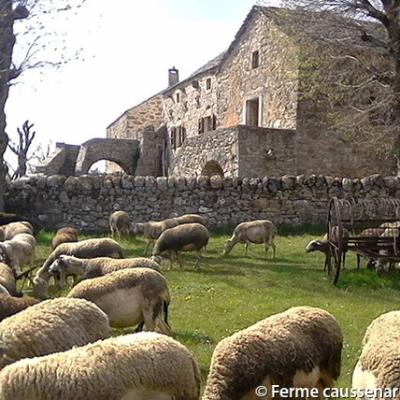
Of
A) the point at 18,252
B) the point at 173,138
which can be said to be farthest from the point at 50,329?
the point at 173,138

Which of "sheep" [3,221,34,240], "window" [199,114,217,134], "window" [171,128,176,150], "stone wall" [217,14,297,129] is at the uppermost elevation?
"stone wall" [217,14,297,129]

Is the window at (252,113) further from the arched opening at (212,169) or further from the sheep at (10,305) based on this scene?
the sheep at (10,305)

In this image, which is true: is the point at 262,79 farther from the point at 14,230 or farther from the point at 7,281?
the point at 7,281

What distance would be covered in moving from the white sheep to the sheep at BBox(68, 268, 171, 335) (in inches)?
48.5

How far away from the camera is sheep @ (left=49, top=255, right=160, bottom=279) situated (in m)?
8.92

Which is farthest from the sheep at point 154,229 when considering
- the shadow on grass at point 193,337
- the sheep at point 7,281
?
the shadow on grass at point 193,337

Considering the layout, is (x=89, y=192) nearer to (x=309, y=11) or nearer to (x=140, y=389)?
(x=309, y=11)

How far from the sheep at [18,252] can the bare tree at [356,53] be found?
10271mm

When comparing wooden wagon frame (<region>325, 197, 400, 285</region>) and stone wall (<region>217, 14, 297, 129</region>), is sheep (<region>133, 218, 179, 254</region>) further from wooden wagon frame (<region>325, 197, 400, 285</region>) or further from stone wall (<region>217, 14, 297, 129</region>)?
stone wall (<region>217, 14, 297, 129</region>)

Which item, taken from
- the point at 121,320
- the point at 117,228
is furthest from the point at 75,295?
the point at 117,228

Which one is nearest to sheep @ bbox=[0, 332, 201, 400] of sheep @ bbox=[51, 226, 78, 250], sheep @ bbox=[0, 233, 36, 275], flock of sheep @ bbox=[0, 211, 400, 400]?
flock of sheep @ bbox=[0, 211, 400, 400]

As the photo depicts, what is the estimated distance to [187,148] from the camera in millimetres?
26578

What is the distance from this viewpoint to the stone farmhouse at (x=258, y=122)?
2388 cm

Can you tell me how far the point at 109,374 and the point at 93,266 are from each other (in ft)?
15.9
